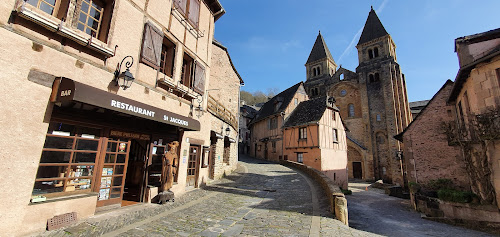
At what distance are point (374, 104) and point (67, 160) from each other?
32421 mm

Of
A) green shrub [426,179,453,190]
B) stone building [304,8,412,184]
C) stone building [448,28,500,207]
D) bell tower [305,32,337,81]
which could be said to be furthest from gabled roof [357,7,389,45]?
green shrub [426,179,453,190]

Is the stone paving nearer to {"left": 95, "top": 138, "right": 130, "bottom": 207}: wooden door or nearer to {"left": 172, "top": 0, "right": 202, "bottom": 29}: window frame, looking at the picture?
{"left": 95, "top": 138, "right": 130, "bottom": 207}: wooden door

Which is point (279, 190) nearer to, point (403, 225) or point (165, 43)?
point (403, 225)

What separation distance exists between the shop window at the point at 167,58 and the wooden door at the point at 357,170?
2839 centimetres

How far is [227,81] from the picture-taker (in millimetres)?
17641

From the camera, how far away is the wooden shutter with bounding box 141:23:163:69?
21.7ft

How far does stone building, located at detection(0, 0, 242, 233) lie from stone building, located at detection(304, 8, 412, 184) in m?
26.6

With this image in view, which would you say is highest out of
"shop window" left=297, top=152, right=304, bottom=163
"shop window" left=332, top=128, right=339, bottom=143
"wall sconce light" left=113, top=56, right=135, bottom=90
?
"shop window" left=332, top=128, right=339, bottom=143

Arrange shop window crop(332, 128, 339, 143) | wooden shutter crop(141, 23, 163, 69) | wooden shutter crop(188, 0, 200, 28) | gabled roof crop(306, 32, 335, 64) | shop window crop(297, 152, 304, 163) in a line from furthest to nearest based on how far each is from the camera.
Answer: gabled roof crop(306, 32, 335, 64)
shop window crop(332, 128, 339, 143)
shop window crop(297, 152, 304, 163)
wooden shutter crop(188, 0, 200, 28)
wooden shutter crop(141, 23, 163, 69)

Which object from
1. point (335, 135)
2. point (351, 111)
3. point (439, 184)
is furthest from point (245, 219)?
point (351, 111)

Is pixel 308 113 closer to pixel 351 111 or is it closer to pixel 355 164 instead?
pixel 355 164

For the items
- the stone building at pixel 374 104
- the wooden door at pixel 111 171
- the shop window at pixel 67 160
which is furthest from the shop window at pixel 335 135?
the shop window at pixel 67 160

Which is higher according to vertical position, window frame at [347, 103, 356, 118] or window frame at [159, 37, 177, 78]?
window frame at [347, 103, 356, 118]

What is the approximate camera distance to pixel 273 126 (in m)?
25.0
